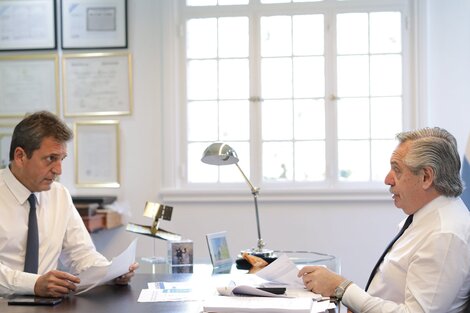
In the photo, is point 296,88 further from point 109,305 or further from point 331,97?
point 109,305

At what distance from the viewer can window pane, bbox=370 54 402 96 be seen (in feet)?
14.9

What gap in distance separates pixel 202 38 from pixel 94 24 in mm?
769

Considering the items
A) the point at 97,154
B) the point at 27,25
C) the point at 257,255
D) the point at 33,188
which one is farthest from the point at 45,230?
the point at 27,25

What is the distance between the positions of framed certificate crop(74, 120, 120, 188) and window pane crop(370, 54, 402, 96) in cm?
182

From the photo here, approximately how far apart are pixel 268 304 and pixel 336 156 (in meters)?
2.77

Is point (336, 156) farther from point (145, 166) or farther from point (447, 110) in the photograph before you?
point (145, 166)

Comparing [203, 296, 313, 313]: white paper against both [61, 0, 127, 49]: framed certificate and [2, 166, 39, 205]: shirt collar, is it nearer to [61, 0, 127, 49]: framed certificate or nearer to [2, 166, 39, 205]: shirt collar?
[2, 166, 39, 205]: shirt collar

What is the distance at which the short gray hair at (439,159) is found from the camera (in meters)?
2.16

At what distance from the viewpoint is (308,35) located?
15.1 feet

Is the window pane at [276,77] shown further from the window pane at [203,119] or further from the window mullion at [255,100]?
the window pane at [203,119]

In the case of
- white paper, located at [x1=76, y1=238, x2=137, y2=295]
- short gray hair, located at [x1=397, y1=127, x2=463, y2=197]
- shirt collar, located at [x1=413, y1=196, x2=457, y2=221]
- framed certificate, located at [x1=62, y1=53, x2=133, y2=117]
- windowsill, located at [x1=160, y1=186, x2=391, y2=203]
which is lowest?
white paper, located at [x1=76, y1=238, x2=137, y2=295]

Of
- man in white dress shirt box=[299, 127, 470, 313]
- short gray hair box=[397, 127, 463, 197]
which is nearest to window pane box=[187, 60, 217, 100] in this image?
man in white dress shirt box=[299, 127, 470, 313]

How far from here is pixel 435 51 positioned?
445 cm

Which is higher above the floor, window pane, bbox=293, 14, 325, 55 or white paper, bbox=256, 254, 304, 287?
window pane, bbox=293, 14, 325, 55
